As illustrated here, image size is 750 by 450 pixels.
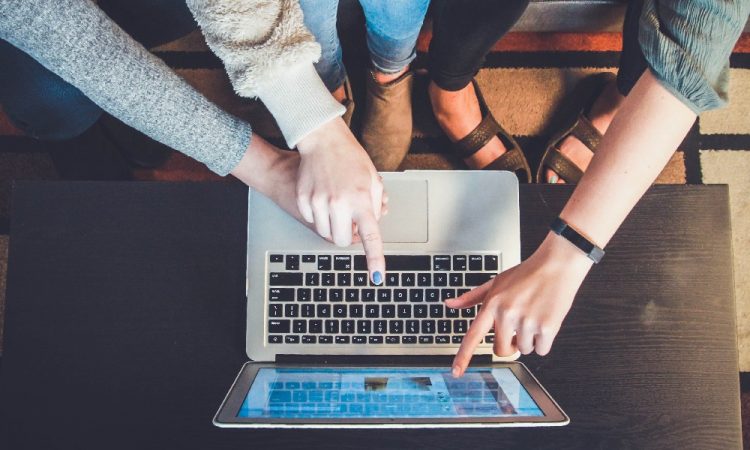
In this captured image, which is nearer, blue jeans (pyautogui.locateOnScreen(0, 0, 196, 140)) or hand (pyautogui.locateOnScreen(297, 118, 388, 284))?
hand (pyautogui.locateOnScreen(297, 118, 388, 284))

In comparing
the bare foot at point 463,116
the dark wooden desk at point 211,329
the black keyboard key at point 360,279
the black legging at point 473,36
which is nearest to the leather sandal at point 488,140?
the bare foot at point 463,116

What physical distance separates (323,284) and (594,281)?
35cm

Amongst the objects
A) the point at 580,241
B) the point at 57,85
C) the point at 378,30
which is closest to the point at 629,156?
the point at 580,241

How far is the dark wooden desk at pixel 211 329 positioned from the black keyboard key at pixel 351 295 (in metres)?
0.14

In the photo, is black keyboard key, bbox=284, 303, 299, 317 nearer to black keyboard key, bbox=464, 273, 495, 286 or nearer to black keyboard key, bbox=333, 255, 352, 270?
black keyboard key, bbox=333, 255, 352, 270

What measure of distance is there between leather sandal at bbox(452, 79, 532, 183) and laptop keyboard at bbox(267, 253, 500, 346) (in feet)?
1.52

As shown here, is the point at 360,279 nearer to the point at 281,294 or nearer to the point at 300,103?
the point at 281,294

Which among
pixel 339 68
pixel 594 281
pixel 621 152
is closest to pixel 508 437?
pixel 594 281

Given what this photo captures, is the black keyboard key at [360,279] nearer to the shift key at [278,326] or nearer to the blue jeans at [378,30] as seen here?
the shift key at [278,326]

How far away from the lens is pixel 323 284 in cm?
67

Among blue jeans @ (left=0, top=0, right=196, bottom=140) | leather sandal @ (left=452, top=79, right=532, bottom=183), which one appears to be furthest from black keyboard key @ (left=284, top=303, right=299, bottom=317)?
leather sandal @ (left=452, top=79, right=532, bottom=183)

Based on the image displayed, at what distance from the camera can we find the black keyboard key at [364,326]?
0.67m

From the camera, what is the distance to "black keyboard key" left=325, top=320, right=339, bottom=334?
2.19 ft

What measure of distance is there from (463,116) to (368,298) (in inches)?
22.3
